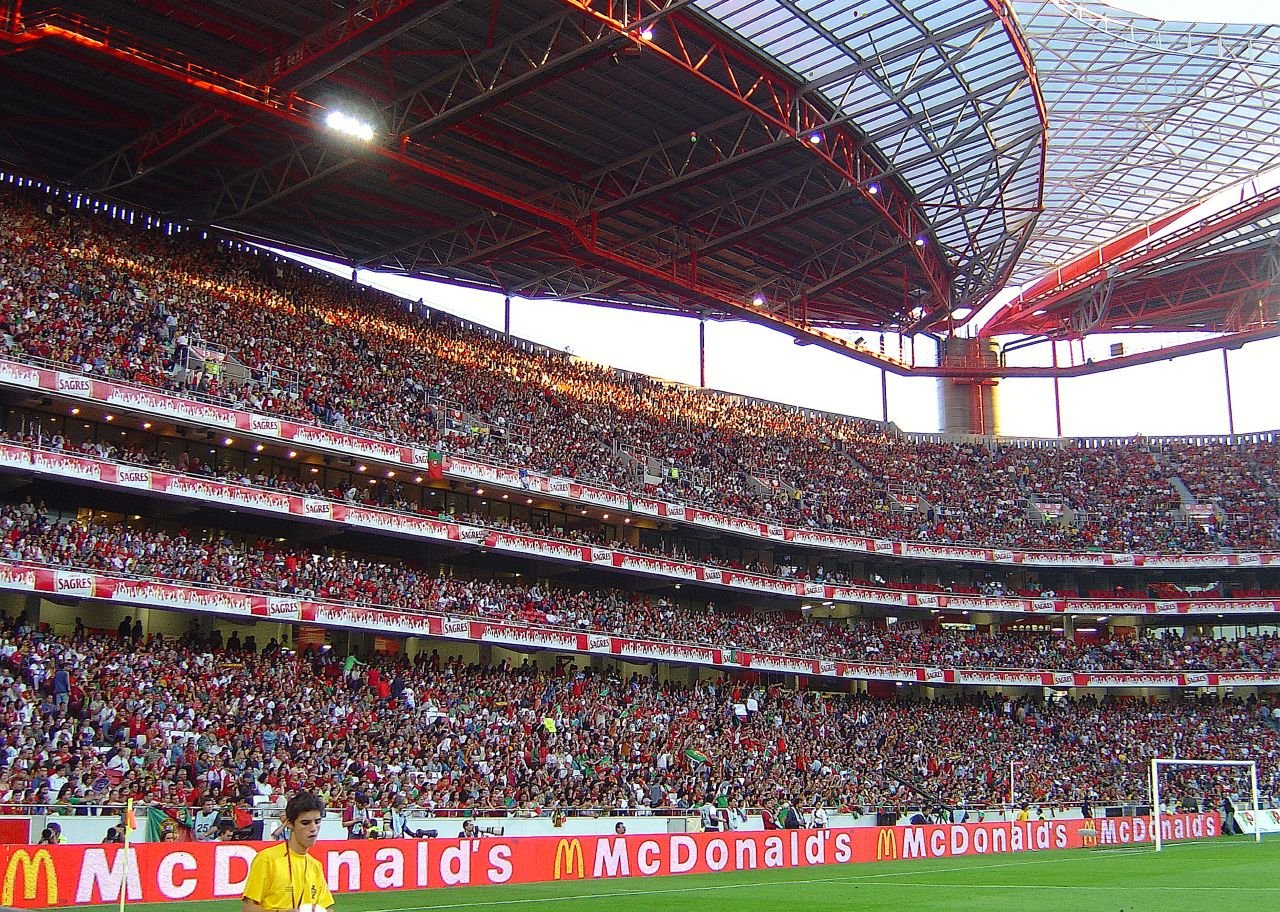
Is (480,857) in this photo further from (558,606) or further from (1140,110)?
(1140,110)

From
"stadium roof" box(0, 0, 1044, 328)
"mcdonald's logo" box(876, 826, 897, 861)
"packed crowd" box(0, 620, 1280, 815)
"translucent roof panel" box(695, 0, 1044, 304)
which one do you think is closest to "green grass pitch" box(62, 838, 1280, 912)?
"mcdonald's logo" box(876, 826, 897, 861)

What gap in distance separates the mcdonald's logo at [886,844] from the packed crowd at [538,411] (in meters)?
18.9

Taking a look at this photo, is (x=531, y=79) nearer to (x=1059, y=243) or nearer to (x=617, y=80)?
(x=617, y=80)

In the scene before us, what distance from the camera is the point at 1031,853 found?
3903cm

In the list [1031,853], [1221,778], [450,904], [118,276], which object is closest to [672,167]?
[118,276]

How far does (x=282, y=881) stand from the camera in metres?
8.73

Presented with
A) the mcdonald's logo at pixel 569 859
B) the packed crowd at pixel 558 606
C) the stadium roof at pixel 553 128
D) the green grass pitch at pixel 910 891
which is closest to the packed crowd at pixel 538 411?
the stadium roof at pixel 553 128

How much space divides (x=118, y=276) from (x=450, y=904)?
1090 inches

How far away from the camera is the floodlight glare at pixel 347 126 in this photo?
36.8 metres

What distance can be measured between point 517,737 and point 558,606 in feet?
28.3

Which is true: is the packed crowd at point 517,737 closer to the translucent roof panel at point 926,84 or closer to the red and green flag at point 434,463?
the red and green flag at point 434,463

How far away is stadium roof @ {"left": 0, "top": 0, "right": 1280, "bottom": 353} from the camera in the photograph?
36.2 metres

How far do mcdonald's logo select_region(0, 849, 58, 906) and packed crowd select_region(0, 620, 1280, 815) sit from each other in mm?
7129

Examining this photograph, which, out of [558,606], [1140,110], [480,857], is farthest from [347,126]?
[1140,110]
